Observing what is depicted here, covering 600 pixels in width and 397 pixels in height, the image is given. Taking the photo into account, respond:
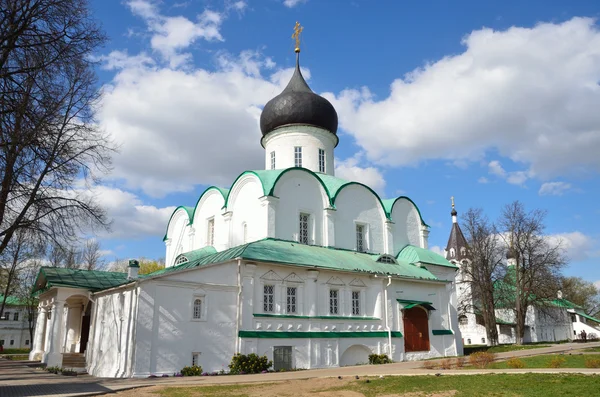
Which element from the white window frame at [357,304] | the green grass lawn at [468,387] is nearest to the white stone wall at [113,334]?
the green grass lawn at [468,387]

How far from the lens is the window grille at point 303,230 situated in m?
21.5

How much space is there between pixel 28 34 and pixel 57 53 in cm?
62

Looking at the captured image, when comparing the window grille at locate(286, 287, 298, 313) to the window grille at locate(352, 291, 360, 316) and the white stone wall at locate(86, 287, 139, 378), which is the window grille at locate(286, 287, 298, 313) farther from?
the white stone wall at locate(86, 287, 139, 378)

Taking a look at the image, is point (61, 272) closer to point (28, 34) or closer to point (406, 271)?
point (28, 34)

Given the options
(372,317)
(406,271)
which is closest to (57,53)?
(372,317)

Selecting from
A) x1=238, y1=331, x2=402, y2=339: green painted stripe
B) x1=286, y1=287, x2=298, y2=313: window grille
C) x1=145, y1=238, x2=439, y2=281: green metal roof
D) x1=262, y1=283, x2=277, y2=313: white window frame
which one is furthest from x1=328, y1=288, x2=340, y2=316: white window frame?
x1=262, y1=283, x2=277, y2=313: white window frame

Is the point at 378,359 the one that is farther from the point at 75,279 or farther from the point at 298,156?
the point at 75,279

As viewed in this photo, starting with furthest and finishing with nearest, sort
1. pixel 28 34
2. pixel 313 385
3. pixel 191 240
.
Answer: pixel 191 240 → pixel 313 385 → pixel 28 34

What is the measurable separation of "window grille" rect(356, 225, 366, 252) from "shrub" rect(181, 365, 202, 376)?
10424 mm

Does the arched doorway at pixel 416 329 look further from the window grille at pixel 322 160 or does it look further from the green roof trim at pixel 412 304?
the window grille at pixel 322 160

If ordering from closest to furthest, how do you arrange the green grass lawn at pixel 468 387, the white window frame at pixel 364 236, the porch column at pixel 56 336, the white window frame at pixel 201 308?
1. the green grass lawn at pixel 468 387
2. the white window frame at pixel 201 308
3. the porch column at pixel 56 336
4. the white window frame at pixel 364 236

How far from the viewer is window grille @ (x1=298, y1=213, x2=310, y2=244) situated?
21547mm

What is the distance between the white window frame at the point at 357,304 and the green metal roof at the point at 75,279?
9.07 m

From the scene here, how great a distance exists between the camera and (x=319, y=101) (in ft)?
83.9
